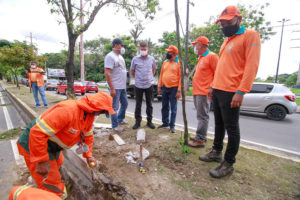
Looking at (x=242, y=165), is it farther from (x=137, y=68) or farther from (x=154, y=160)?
(x=137, y=68)

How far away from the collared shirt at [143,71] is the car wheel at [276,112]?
5548mm

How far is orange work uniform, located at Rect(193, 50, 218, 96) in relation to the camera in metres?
2.65

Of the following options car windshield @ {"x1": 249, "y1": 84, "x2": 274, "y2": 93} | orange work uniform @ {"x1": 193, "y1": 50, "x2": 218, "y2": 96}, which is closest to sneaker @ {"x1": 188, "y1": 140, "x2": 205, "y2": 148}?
orange work uniform @ {"x1": 193, "y1": 50, "x2": 218, "y2": 96}

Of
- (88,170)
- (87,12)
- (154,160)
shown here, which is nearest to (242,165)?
(154,160)

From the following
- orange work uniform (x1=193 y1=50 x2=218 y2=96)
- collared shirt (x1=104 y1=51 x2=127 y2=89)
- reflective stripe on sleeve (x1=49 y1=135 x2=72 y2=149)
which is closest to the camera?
reflective stripe on sleeve (x1=49 y1=135 x2=72 y2=149)

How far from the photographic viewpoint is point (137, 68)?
3.67 m

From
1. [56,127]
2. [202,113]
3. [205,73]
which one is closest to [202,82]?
[205,73]

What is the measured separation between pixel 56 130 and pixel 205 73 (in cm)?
230

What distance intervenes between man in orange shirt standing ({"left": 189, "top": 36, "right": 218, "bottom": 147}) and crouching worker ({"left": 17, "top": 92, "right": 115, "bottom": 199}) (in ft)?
5.47

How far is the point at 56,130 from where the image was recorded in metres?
1.51

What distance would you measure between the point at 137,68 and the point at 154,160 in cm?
208

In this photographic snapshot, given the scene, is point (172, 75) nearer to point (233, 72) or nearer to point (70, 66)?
point (233, 72)

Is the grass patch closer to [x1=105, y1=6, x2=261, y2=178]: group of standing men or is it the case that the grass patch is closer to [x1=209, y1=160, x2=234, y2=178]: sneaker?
[x1=105, y1=6, x2=261, y2=178]: group of standing men

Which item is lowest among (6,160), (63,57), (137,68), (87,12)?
(6,160)
